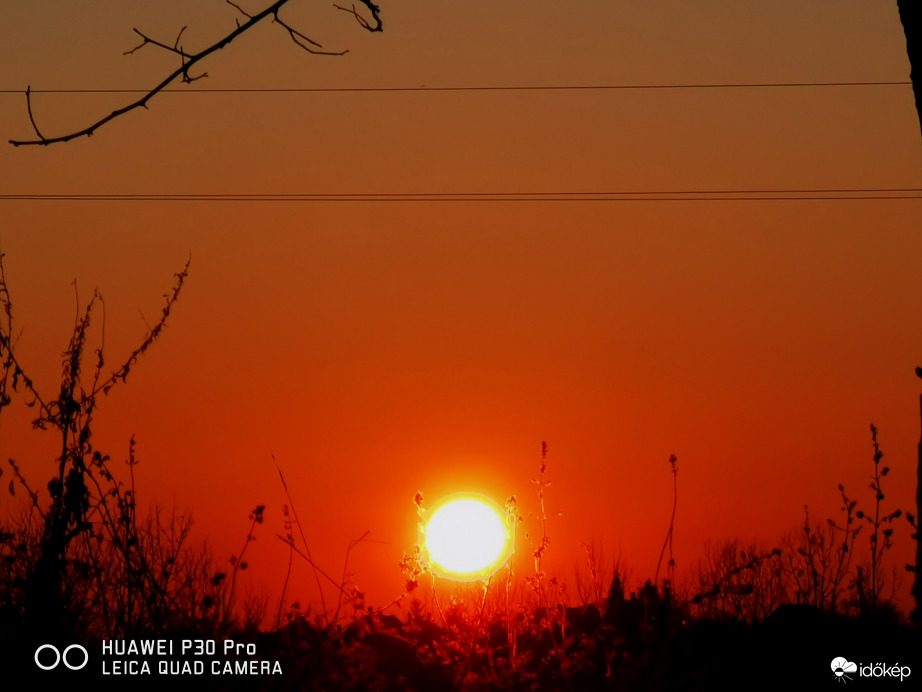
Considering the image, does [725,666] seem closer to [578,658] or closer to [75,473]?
[578,658]

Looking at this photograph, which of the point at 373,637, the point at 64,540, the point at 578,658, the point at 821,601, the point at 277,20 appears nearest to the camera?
the point at 277,20

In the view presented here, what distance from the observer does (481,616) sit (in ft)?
22.0

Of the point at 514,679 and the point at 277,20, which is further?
the point at 514,679

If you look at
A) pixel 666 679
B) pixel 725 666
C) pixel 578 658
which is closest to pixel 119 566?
pixel 578 658

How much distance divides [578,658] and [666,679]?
585 mm

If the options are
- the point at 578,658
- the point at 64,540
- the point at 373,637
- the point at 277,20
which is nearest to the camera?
the point at 277,20

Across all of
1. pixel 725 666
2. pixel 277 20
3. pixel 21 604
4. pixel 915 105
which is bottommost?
pixel 725 666

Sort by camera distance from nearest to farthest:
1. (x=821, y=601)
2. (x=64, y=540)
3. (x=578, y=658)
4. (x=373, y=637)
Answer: (x=64, y=540) → (x=578, y=658) → (x=373, y=637) → (x=821, y=601)

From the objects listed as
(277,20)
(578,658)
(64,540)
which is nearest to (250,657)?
(64,540)

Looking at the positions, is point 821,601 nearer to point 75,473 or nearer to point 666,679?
point 666,679

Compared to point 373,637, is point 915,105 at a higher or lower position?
higher

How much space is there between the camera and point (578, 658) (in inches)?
257

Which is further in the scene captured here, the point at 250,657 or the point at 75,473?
the point at 250,657

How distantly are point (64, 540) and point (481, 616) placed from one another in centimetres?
246
